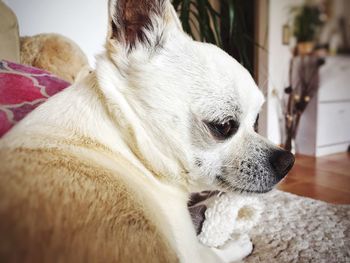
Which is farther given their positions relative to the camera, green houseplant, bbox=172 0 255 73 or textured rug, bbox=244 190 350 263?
green houseplant, bbox=172 0 255 73

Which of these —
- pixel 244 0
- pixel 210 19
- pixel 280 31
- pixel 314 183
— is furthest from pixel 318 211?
pixel 244 0

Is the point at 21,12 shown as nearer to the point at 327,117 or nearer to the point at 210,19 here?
the point at 210,19

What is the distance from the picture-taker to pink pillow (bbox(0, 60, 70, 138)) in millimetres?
612

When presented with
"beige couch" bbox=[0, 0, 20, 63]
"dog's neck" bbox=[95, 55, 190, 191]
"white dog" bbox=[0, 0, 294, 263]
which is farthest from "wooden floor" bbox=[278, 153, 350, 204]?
"beige couch" bbox=[0, 0, 20, 63]

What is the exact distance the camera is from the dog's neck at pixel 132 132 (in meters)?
0.57

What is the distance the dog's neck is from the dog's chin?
0.08m

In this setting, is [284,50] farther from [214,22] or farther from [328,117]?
[214,22]

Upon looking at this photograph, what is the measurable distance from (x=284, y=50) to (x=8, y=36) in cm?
250

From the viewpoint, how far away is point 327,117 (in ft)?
8.36

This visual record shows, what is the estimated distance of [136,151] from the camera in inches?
22.5

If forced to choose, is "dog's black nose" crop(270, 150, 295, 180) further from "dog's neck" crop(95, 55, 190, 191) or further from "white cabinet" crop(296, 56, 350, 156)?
"white cabinet" crop(296, 56, 350, 156)

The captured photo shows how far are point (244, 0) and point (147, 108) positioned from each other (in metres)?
2.84

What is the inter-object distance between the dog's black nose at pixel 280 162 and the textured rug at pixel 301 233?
165 millimetres

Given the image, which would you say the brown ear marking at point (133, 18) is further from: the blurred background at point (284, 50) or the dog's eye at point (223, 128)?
the dog's eye at point (223, 128)
